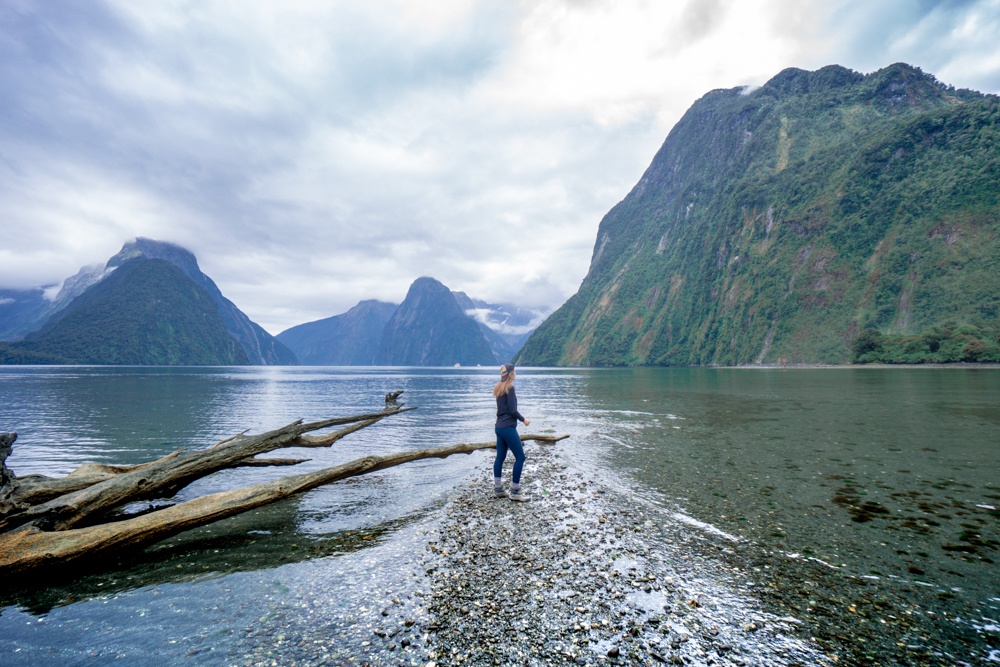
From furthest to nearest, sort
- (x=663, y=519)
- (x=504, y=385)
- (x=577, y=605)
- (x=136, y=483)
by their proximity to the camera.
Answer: (x=504, y=385) < (x=663, y=519) < (x=136, y=483) < (x=577, y=605)

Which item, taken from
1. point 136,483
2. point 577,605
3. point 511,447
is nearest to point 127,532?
point 136,483

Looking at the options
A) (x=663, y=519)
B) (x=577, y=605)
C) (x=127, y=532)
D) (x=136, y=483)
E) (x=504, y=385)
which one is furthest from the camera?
(x=504, y=385)

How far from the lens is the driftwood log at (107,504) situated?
8148 mm

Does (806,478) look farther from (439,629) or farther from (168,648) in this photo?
(168,648)

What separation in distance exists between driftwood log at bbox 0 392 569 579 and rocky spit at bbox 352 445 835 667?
15.1ft

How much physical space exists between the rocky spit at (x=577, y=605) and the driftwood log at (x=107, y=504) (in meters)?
Answer: 4.60

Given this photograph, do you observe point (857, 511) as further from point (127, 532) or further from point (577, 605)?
point (127, 532)

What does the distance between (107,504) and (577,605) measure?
1052 cm

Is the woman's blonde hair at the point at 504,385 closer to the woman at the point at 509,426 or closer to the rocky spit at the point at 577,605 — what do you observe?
the woman at the point at 509,426

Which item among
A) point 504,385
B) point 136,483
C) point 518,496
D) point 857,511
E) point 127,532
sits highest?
point 504,385

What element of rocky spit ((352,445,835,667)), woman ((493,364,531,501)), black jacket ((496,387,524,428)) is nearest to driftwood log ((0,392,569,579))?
woman ((493,364,531,501))

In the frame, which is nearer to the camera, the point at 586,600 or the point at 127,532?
the point at 586,600

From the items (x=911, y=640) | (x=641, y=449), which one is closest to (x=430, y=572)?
(x=911, y=640)

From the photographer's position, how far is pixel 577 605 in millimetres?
6844
